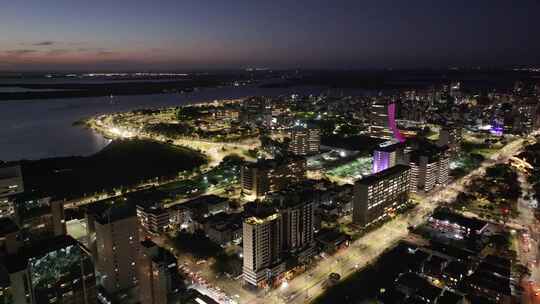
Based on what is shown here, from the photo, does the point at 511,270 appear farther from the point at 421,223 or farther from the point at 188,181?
the point at 188,181

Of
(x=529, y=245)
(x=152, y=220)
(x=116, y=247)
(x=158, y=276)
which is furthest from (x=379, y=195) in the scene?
(x=116, y=247)

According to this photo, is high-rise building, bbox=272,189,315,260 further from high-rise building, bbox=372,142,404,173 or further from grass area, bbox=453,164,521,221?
high-rise building, bbox=372,142,404,173

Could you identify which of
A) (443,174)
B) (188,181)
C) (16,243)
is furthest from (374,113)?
(16,243)

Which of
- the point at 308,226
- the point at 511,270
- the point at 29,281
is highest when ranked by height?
the point at 29,281

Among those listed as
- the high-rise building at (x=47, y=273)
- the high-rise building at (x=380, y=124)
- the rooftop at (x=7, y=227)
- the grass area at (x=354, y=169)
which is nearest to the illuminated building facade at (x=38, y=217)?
the rooftop at (x=7, y=227)

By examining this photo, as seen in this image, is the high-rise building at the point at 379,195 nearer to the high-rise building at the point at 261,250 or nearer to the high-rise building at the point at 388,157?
the high-rise building at the point at 388,157

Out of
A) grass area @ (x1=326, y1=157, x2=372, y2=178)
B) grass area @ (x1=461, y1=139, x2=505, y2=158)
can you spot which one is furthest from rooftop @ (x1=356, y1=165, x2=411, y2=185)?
grass area @ (x1=461, y1=139, x2=505, y2=158)
